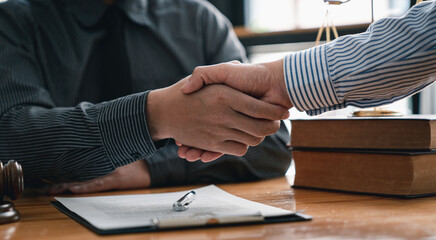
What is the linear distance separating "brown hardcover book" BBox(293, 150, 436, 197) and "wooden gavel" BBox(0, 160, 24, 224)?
0.60 m

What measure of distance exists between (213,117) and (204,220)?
0.32 metres

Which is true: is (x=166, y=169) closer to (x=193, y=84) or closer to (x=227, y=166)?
(x=227, y=166)

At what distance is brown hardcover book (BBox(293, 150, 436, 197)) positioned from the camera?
3.06 ft

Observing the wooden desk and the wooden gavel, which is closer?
the wooden desk

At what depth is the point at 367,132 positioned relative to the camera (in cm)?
98

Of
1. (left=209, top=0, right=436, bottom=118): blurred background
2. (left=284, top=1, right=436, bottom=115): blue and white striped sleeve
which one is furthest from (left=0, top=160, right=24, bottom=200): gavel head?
(left=209, top=0, right=436, bottom=118): blurred background

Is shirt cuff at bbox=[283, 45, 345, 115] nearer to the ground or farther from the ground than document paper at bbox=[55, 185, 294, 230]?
farther from the ground

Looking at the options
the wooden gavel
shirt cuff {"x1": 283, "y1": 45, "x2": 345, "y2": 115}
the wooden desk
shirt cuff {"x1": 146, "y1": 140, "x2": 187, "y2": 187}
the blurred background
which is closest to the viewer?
the wooden desk

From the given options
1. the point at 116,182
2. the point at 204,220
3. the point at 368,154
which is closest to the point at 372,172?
the point at 368,154

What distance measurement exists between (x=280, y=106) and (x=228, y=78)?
0.12 metres

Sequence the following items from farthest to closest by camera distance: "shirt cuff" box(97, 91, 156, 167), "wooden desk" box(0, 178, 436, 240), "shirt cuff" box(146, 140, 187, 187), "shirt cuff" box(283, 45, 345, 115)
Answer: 1. "shirt cuff" box(146, 140, 187, 187)
2. "shirt cuff" box(97, 91, 156, 167)
3. "shirt cuff" box(283, 45, 345, 115)
4. "wooden desk" box(0, 178, 436, 240)

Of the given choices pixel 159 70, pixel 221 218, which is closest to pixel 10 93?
pixel 159 70

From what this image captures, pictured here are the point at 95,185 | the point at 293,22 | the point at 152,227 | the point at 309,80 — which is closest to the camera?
the point at 152,227

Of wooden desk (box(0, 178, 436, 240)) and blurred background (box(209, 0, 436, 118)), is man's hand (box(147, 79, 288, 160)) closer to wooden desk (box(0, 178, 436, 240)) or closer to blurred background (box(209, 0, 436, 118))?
wooden desk (box(0, 178, 436, 240))
